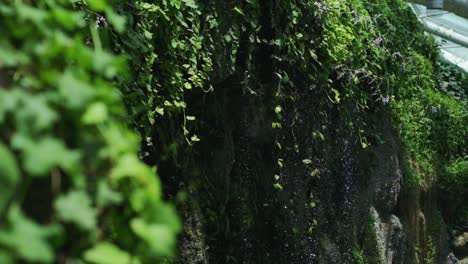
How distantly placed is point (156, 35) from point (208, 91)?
0.52 metres

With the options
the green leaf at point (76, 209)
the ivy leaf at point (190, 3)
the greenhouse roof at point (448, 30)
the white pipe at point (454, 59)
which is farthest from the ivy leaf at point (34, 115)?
the white pipe at point (454, 59)

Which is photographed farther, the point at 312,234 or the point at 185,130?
the point at 312,234

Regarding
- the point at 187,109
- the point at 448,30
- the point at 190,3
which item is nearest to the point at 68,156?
the point at 190,3

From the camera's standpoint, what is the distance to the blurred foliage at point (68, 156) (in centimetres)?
112

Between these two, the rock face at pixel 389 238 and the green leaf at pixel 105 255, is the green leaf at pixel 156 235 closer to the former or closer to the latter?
the green leaf at pixel 105 255

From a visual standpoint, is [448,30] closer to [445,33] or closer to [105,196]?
[445,33]

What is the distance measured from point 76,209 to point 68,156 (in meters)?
0.08

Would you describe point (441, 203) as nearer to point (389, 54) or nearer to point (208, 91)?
point (389, 54)

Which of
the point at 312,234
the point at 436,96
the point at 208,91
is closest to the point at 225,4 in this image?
the point at 208,91

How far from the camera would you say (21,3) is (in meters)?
1.33

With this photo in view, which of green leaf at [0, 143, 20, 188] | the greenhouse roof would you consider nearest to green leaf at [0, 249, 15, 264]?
green leaf at [0, 143, 20, 188]

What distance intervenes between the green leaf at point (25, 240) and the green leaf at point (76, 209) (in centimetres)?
6

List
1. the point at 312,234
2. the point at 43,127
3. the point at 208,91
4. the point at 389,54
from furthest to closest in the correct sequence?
the point at 389,54, the point at 312,234, the point at 208,91, the point at 43,127

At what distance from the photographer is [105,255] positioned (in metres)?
1.17
